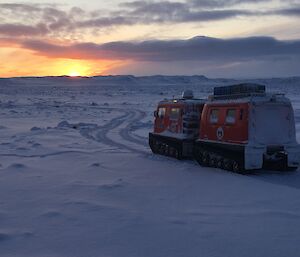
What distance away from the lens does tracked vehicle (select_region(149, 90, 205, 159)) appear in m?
16.6

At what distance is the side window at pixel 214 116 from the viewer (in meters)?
14.9

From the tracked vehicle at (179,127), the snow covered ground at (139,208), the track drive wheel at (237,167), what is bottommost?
the snow covered ground at (139,208)

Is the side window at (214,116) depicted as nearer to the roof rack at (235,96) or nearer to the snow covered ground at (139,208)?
the roof rack at (235,96)

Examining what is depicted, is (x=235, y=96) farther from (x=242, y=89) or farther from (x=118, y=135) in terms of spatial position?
(x=118, y=135)

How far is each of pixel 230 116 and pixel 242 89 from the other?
3.29ft

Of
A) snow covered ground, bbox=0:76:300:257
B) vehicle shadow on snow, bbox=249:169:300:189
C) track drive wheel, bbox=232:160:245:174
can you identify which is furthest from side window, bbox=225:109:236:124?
vehicle shadow on snow, bbox=249:169:300:189

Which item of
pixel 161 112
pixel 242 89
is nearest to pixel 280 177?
pixel 242 89

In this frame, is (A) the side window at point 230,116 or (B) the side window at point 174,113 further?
(B) the side window at point 174,113

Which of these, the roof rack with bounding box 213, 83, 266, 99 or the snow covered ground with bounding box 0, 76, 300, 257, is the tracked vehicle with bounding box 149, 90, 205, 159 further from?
the roof rack with bounding box 213, 83, 266, 99

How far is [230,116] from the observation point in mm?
14250

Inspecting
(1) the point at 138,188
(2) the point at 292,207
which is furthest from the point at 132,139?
(2) the point at 292,207

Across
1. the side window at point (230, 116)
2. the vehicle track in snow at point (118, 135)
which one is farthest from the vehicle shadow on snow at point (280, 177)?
the vehicle track in snow at point (118, 135)

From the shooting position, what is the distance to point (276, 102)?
13727mm

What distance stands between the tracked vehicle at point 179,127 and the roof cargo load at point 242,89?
4.58ft
